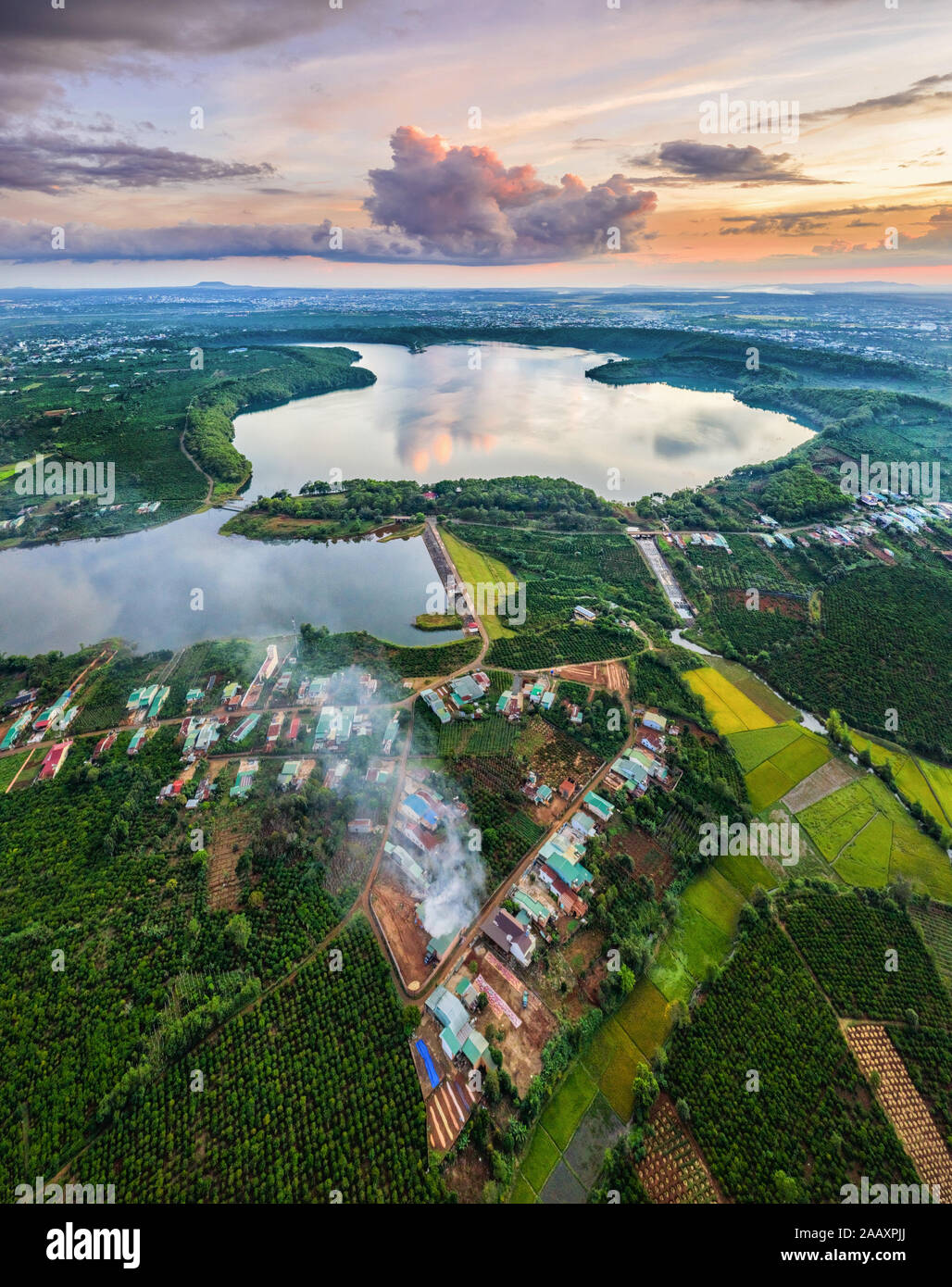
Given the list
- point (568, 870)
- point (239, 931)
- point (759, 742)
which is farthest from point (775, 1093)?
point (239, 931)

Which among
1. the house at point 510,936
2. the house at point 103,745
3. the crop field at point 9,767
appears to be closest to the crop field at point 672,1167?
the house at point 510,936

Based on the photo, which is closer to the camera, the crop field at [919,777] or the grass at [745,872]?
the grass at [745,872]

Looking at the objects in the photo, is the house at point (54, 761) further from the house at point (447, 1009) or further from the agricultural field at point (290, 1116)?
the house at point (447, 1009)

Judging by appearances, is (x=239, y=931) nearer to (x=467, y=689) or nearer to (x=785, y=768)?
(x=467, y=689)

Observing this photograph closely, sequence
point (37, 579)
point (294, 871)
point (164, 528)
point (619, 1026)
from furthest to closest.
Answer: point (164, 528) → point (37, 579) → point (294, 871) → point (619, 1026)

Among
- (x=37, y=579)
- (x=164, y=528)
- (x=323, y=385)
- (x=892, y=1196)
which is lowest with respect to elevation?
(x=892, y=1196)
